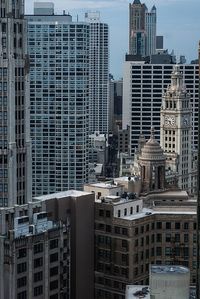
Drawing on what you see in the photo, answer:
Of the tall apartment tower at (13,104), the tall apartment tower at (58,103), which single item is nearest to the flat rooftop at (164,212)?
the tall apartment tower at (13,104)

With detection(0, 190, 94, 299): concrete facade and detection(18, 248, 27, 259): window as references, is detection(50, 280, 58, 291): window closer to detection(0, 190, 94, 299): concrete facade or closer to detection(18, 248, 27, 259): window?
detection(0, 190, 94, 299): concrete facade

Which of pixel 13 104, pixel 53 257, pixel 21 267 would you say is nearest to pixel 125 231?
pixel 53 257

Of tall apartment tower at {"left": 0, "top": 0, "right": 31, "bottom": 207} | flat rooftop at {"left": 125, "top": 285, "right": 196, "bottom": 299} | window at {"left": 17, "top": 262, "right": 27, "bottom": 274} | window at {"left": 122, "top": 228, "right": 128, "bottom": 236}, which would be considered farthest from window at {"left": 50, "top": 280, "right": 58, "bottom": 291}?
window at {"left": 122, "top": 228, "right": 128, "bottom": 236}

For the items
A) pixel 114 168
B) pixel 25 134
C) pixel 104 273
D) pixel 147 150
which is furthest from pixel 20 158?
pixel 114 168

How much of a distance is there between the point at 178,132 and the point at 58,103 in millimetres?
22037

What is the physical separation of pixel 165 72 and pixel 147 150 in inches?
3085

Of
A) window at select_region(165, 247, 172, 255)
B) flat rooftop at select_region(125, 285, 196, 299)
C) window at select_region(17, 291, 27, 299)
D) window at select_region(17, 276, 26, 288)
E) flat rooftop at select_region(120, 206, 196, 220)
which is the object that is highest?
flat rooftop at select_region(120, 206, 196, 220)

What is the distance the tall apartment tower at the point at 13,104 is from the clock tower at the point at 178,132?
188 feet

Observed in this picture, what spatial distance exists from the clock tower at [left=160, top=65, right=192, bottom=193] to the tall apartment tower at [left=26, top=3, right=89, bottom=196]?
15684 millimetres

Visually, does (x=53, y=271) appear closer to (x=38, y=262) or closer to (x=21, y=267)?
(x=38, y=262)

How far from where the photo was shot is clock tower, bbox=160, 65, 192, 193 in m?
124

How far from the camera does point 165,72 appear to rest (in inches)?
7018

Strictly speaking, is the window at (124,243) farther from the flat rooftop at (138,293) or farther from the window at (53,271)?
the window at (53,271)

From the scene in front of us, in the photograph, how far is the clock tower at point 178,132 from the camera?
124 metres
